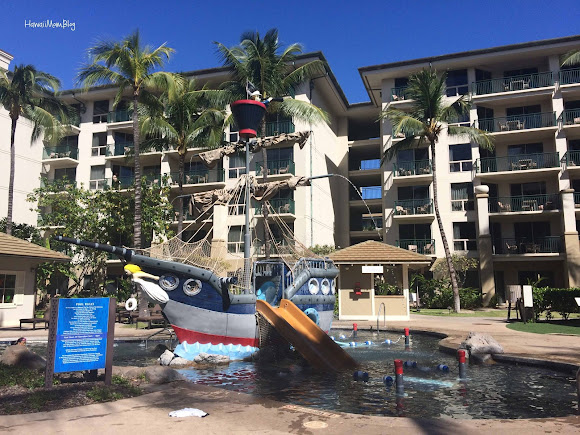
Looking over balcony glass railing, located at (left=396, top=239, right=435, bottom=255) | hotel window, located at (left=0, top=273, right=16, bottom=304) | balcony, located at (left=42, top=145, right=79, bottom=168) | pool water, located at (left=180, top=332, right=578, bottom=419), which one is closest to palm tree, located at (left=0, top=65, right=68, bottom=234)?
hotel window, located at (left=0, top=273, right=16, bottom=304)

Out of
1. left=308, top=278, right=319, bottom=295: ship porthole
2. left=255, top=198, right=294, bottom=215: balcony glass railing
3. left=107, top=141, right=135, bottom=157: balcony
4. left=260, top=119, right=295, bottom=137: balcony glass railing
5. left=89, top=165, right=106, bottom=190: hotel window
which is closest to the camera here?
left=308, top=278, right=319, bottom=295: ship porthole

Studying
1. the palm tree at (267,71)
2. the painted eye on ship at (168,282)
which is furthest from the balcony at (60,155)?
the painted eye on ship at (168,282)

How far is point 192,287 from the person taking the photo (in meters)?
13.7

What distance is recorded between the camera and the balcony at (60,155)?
45944 millimetres

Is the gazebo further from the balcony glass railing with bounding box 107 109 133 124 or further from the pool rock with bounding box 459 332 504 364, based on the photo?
the balcony glass railing with bounding box 107 109 133 124

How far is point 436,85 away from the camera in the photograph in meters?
30.8

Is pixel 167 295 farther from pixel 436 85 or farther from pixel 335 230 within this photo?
pixel 335 230

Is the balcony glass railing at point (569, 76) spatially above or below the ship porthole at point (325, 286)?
above

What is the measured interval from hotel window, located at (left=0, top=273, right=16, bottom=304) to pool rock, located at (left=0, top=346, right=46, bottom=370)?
45.0 feet

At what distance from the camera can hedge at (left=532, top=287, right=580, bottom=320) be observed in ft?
73.7

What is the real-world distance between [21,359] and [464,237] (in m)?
34.9

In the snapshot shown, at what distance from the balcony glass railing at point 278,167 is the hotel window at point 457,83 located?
15112 millimetres

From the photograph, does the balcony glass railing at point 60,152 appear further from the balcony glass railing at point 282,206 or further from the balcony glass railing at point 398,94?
the balcony glass railing at point 398,94

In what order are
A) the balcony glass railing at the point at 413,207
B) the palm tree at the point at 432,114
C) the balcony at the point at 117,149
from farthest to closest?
the balcony at the point at 117,149 → the balcony glass railing at the point at 413,207 → the palm tree at the point at 432,114
